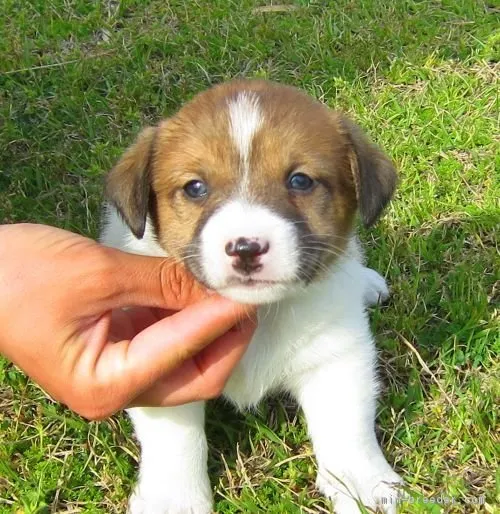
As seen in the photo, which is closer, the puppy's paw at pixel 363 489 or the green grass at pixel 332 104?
the puppy's paw at pixel 363 489

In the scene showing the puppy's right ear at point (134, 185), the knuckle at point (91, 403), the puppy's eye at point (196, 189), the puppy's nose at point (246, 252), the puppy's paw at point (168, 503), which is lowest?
the puppy's paw at point (168, 503)

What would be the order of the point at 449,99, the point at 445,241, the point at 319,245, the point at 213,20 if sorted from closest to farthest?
the point at 319,245 → the point at 445,241 → the point at 449,99 → the point at 213,20

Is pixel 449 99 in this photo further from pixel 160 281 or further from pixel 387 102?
pixel 160 281

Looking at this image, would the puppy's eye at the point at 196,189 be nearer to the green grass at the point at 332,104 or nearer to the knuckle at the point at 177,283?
the knuckle at the point at 177,283

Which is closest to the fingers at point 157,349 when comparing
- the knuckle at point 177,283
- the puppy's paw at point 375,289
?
the knuckle at point 177,283

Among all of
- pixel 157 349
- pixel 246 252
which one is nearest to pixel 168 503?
pixel 157 349

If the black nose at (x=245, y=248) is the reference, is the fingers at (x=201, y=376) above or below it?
below

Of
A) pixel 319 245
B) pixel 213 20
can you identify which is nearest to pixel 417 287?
pixel 319 245
